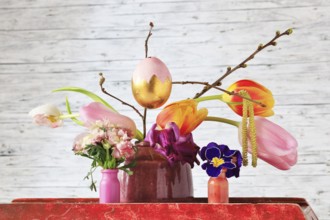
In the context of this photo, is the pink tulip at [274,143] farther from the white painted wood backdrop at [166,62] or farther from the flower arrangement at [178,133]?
the white painted wood backdrop at [166,62]

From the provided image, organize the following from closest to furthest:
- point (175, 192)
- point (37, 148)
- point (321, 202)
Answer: point (175, 192) → point (321, 202) → point (37, 148)

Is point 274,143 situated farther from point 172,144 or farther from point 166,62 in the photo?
point 166,62

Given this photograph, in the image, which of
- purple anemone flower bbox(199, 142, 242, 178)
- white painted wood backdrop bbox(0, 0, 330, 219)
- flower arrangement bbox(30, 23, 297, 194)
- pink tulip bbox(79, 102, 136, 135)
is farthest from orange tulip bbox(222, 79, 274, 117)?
white painted wood backdrop bbox(0, 0, 330, 219)

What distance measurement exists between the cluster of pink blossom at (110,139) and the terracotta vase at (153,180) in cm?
4

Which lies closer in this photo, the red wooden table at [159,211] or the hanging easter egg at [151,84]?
the red wooden table at [159,211]

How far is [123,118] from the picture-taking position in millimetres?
1514

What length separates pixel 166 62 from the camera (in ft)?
8.59

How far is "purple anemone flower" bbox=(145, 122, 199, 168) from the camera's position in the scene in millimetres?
1464

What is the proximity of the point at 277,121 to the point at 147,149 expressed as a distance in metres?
1.13

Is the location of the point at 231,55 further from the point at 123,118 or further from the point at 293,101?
the point at 123,118

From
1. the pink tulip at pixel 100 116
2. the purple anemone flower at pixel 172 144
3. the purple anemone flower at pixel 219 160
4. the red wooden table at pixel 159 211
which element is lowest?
the red wooden table at pixel 159 211

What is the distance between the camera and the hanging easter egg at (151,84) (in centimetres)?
154

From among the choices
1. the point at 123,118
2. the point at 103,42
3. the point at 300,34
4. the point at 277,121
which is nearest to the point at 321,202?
the point at 277,121

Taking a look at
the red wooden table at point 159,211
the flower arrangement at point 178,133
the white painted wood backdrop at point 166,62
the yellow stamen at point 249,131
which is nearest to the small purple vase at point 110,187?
the flower arrangement at point 178,133
